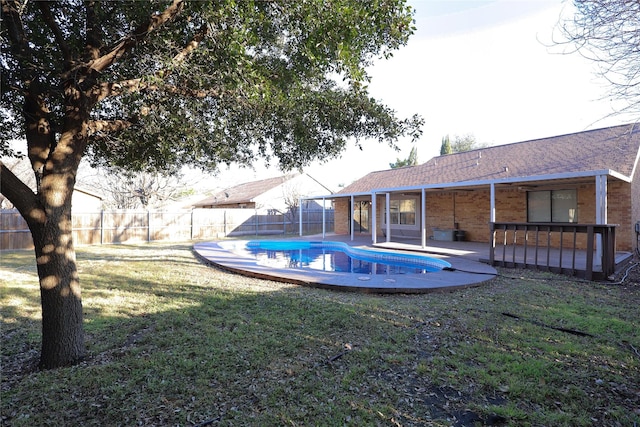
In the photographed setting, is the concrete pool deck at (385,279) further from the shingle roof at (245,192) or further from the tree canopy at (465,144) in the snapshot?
the tree canopy at (465,144)

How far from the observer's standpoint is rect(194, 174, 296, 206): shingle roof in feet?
95.5

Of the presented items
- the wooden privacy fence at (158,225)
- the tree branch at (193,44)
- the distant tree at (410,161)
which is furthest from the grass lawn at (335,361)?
the distant tree at (410,161)

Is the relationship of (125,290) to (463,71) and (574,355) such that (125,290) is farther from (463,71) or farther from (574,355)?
(463,71)

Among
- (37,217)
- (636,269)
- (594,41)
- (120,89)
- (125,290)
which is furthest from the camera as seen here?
(636,269)

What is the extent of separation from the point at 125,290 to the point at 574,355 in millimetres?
7397

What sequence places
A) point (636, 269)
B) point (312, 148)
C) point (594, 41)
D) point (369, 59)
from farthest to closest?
point (636, 269), point (312, 148), point (369, 59), point (594, 41)

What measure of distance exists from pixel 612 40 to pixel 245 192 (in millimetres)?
30022

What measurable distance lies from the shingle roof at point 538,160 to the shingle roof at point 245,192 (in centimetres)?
1155

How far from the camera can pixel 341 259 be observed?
43.4 feet

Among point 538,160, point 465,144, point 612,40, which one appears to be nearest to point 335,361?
point 612,40

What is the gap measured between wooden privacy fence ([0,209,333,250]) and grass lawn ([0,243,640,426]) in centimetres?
1157

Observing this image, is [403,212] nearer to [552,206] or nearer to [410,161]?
[552,206]

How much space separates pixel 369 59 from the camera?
5.28 meters

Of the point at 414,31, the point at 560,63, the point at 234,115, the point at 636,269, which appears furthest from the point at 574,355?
the point at 636,269
